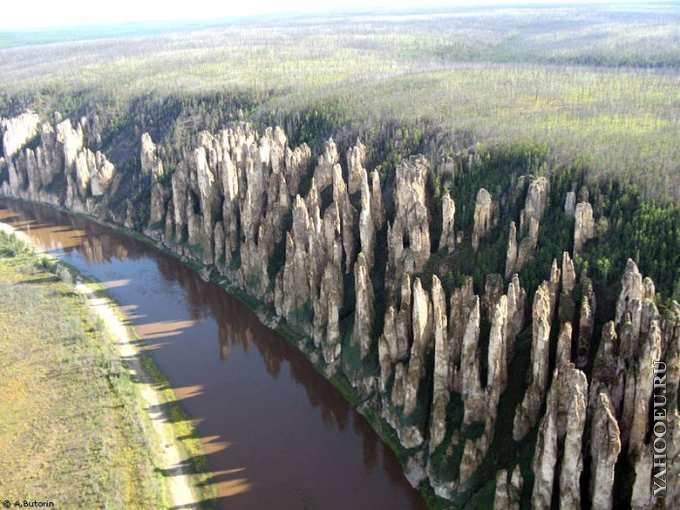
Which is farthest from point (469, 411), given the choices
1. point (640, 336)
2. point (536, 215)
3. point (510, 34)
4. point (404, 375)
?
point (510, 34)

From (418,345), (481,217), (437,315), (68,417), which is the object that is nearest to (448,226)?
(481,217)

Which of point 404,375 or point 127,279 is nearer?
point 404,375

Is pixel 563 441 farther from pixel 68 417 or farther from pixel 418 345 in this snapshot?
pixel 68 417

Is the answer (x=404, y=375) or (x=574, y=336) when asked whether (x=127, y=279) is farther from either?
(x=574, y=336)

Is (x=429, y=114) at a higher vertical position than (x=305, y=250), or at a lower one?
higher

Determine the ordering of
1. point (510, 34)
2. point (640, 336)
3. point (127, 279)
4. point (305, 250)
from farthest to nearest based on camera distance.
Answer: point (510, 34), point (127, 279), point (305, 250), point (640, 336)

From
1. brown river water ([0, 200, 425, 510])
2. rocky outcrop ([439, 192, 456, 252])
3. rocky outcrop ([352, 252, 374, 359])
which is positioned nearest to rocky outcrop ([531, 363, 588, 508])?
brown river water ([0, 200, 425, 510])
